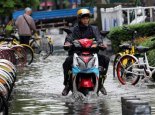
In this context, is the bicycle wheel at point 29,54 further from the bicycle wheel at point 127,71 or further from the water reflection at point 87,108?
the water reflection at point 87,108

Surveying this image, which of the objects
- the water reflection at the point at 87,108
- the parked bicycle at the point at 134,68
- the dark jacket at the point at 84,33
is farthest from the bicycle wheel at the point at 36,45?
the water reflection at the point at 87,108

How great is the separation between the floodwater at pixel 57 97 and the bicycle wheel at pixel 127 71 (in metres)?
0.18

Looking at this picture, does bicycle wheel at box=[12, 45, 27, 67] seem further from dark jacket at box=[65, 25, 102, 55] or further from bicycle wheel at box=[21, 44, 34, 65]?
dark jacket at box=[65, 25, 102, 55]

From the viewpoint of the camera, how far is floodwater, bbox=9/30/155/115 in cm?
1314

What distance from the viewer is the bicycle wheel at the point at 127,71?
1766 centimetres

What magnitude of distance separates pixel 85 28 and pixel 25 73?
22.1ft

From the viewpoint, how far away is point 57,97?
15.4 metres

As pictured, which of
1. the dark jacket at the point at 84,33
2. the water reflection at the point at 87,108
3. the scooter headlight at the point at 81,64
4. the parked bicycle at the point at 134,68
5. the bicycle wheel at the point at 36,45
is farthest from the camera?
the bicycle wheel at the point at 36,45

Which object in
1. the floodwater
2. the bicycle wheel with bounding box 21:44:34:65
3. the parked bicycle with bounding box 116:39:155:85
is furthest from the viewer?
the bicycle wheel with bounding box 21:44:34:65

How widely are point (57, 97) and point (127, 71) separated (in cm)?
291

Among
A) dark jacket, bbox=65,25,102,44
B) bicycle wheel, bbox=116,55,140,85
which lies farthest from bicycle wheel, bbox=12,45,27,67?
dark jacket, bbox=65,25,102,44

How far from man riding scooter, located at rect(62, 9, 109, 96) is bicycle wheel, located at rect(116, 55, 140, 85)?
2410mm

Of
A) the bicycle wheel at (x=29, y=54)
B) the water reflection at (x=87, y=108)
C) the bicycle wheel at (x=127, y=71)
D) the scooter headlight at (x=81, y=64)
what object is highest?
the scooter headlight at (x=81, y=64)

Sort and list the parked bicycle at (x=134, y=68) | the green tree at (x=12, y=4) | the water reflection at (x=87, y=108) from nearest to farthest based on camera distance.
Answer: the water reflection at (x=87, y=108) < the parked bicycle at (x=134, y=68) < the green tree at (x=12, y=4)
